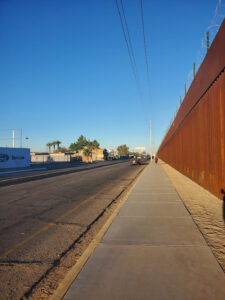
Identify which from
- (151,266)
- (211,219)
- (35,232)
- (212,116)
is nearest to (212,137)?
(212,116)

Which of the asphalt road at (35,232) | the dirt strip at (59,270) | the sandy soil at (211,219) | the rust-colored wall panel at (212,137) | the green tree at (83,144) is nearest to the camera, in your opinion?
the dirt strip at (59,270)

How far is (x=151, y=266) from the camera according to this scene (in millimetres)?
3244

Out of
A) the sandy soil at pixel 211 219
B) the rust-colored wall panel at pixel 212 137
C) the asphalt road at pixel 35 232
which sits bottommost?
the asphalt road at pixel 35 232

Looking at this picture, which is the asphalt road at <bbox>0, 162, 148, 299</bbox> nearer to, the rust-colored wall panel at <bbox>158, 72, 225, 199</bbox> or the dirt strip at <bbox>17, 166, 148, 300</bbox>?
the dirt strip at <bbox>17, 166, 148, 300</bbox>

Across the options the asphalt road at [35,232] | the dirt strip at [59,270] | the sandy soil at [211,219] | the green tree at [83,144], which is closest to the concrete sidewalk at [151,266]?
the sandy soil at [211,219]

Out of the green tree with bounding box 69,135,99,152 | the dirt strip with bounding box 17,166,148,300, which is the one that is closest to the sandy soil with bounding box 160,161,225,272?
the dirt strip with bounding box 17,166,148,300

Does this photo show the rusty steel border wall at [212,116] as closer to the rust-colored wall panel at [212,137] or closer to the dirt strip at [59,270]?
the rust-colored wall panel at [212,137]

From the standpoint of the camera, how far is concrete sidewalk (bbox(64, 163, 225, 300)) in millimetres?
2650

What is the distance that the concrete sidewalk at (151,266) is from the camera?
2650mm

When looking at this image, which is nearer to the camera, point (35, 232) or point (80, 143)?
point (35, 232)

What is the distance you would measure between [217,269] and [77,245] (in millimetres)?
2591

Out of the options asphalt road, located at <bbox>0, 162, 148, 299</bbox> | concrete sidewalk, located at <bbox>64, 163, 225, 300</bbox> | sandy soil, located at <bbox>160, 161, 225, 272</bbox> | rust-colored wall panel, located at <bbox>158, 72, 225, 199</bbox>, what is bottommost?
asphalt road, located at <bbox>0, 162, 148, 299</bbox>

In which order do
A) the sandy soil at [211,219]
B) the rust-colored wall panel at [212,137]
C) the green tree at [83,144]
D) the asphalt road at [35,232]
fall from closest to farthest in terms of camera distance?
the asphalt road at [35,232], the sandy soil at [211,219], the rust-colored wall panel at [212,137], the green tree at [83,144]

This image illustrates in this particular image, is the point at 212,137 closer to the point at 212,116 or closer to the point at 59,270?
the point at 212,116
